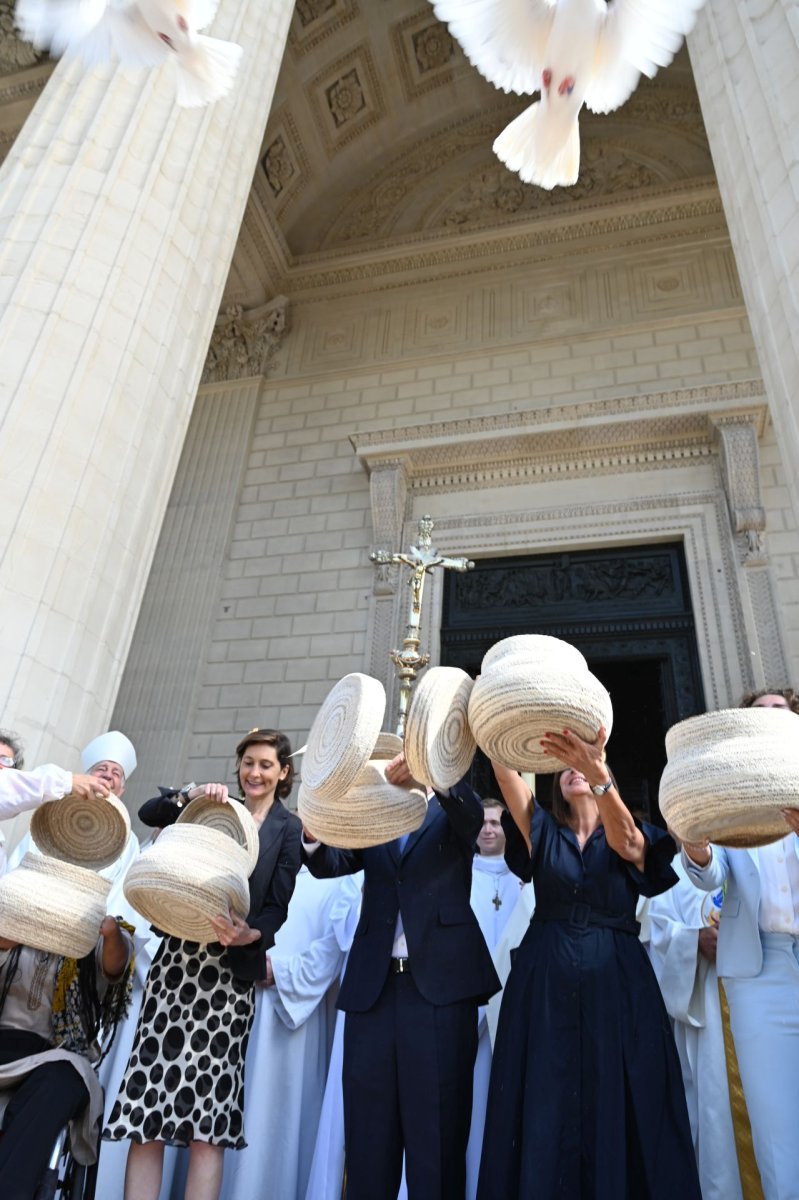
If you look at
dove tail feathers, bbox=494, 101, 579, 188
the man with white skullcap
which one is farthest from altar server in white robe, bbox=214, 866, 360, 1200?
dove tail feathers, bbox=494, 101, 579, 188

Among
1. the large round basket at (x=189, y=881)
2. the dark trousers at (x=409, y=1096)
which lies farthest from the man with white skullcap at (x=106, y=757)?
the dark trousers at (x=409, y=1096)

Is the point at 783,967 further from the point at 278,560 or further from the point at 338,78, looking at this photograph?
the point at 338,78

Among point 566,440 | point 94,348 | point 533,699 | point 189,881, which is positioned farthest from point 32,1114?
point 566,440

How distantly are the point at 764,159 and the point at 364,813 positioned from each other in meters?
3.53

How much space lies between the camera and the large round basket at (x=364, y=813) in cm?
255

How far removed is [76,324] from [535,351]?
18.3 ft

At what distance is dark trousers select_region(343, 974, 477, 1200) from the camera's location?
2.50 meters

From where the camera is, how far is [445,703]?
245cm

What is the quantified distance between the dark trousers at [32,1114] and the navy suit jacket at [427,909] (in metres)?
0.82

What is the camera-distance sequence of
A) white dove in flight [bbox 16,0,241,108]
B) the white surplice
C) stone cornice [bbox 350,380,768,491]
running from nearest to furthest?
white dove in flight [bbox 16,0,241,108], the white surplice, stone cornice [bbox 350,380,768,491]

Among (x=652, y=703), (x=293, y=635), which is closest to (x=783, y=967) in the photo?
(x=293, y=635)

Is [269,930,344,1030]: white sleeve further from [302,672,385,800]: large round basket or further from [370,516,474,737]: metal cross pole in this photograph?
[302,672,385,800]: large round basket

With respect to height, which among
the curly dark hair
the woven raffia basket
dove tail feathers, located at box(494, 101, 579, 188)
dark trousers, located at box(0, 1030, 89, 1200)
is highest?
dove tail feathers, located at box(494, 101, 579, 188)

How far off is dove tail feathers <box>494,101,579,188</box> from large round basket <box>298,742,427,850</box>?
2.86m
